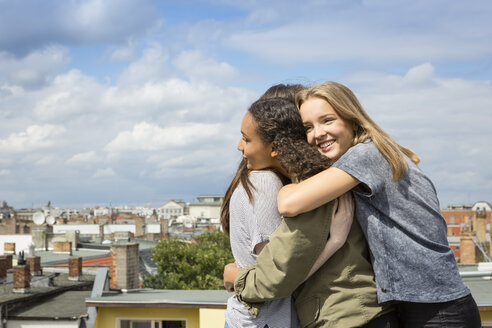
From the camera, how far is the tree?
27.1m

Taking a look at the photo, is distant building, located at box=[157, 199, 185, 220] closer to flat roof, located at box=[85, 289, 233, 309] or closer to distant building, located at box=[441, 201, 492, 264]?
distant building, located at box=[441, 201, 492, 264]

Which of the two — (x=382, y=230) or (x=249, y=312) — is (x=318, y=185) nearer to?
(x=382, y=230)

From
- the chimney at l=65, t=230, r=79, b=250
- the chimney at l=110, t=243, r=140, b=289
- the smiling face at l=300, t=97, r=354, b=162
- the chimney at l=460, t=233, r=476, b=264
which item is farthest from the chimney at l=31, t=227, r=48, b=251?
the smiling face at l=300, t=97, r=354, b=162

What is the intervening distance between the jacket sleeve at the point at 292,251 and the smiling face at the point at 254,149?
41 centimetres

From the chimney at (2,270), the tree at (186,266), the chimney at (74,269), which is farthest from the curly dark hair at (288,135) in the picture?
the tree at (186,266)

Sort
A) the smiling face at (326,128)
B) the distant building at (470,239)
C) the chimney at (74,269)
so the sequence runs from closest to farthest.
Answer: the smiling face at (326,128) → the chimney at (74,269) → the distant building at (470,239)

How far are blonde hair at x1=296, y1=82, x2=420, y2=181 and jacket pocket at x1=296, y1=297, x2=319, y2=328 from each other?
0.69m

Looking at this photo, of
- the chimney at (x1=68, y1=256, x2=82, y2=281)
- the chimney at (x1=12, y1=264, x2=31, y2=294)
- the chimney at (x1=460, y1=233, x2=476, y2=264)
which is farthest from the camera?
the chimney at (x1=460, y1=233, x2=476, y2=264)

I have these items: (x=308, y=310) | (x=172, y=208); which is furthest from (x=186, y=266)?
(x=172, y=208)

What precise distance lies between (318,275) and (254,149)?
2.30ft

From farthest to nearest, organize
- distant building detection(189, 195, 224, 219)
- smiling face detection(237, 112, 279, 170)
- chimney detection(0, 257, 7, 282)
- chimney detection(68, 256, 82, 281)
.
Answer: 1. distant building detection(189, 195, 224, 219)
2. chimney detection(68, 256, 82, 281)
3. chimney detection(0, 257, 7, 282)
4. smiling face detection(237, 112, 279, 170)

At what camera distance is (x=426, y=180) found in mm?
3014

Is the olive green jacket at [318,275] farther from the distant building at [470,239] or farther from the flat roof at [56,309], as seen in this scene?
the flat roof at [56,309]

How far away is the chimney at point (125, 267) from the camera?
17.3 m
